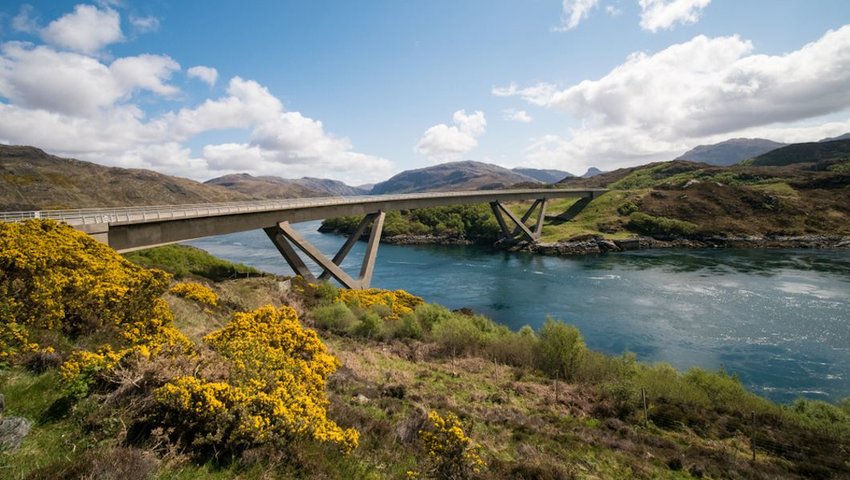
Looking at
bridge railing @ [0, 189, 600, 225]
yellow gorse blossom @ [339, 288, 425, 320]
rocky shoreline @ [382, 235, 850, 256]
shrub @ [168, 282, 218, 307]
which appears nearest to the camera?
shrub @ [168, 282, 218, 307]

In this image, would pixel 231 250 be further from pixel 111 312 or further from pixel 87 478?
pixel 87 478

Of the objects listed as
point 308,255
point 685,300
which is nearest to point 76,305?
point 308,255

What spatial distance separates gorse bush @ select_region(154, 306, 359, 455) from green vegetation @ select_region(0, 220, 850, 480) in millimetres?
33

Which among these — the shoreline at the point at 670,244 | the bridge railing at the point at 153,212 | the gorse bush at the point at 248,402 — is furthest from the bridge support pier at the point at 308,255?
the shoreline at the point at 670,244

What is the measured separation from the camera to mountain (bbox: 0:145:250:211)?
8812 cm

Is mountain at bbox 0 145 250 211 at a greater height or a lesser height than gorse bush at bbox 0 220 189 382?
greater

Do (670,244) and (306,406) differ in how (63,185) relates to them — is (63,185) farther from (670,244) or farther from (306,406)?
(670,244)

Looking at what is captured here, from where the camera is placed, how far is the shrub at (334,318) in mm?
24484

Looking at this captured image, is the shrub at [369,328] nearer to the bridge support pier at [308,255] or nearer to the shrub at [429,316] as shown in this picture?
the shrub at [429,316]

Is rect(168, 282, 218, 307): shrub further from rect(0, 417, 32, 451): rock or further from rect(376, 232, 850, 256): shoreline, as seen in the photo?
rect(376, 232, 850, 256): shoreline

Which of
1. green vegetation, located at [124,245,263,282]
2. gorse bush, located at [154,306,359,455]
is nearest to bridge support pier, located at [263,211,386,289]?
green vegetation, located at [124,245,263,282]

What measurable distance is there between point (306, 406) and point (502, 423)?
763cm

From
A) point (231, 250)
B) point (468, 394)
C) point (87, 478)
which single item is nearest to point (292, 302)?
point (468, 394)

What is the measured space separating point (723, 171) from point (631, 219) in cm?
7711
